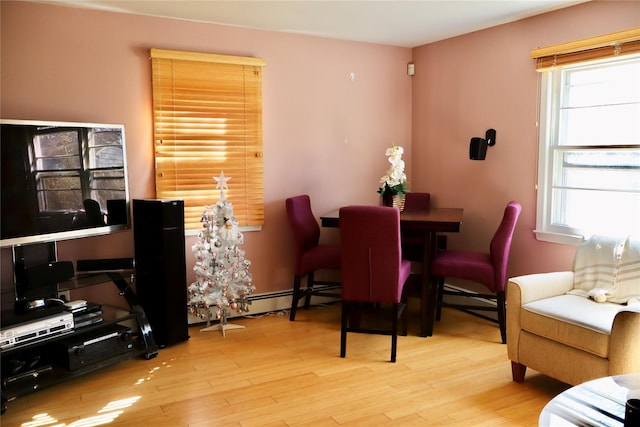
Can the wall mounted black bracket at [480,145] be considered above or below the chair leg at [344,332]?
above

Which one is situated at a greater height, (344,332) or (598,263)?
(598,263)

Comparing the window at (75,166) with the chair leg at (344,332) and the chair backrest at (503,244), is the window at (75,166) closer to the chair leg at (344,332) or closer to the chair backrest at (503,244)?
the chair leg at (344,332)

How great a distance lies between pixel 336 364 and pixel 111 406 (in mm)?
1362

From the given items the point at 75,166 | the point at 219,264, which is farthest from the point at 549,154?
the point at 75,166

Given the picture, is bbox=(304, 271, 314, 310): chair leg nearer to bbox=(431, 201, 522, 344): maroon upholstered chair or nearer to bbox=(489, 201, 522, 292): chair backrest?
bbox=(431, 201, 522, 344): maroon upholstered chair

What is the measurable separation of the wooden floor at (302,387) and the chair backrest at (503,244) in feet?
1.51

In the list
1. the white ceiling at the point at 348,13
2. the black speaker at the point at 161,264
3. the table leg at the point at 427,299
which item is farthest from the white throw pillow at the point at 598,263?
the black speaker at the point at 161,264

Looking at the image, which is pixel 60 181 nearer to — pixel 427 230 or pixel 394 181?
pixel 394 181

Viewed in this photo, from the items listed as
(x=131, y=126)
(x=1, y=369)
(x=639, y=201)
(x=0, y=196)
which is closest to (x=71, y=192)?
(x=0, y=196)

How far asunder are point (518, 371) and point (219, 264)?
7.05 ft

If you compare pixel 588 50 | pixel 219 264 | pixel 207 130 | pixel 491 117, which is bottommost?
→ pixel 219 264

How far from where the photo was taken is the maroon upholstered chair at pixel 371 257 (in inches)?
135

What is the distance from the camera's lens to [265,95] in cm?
448

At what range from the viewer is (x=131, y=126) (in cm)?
397
